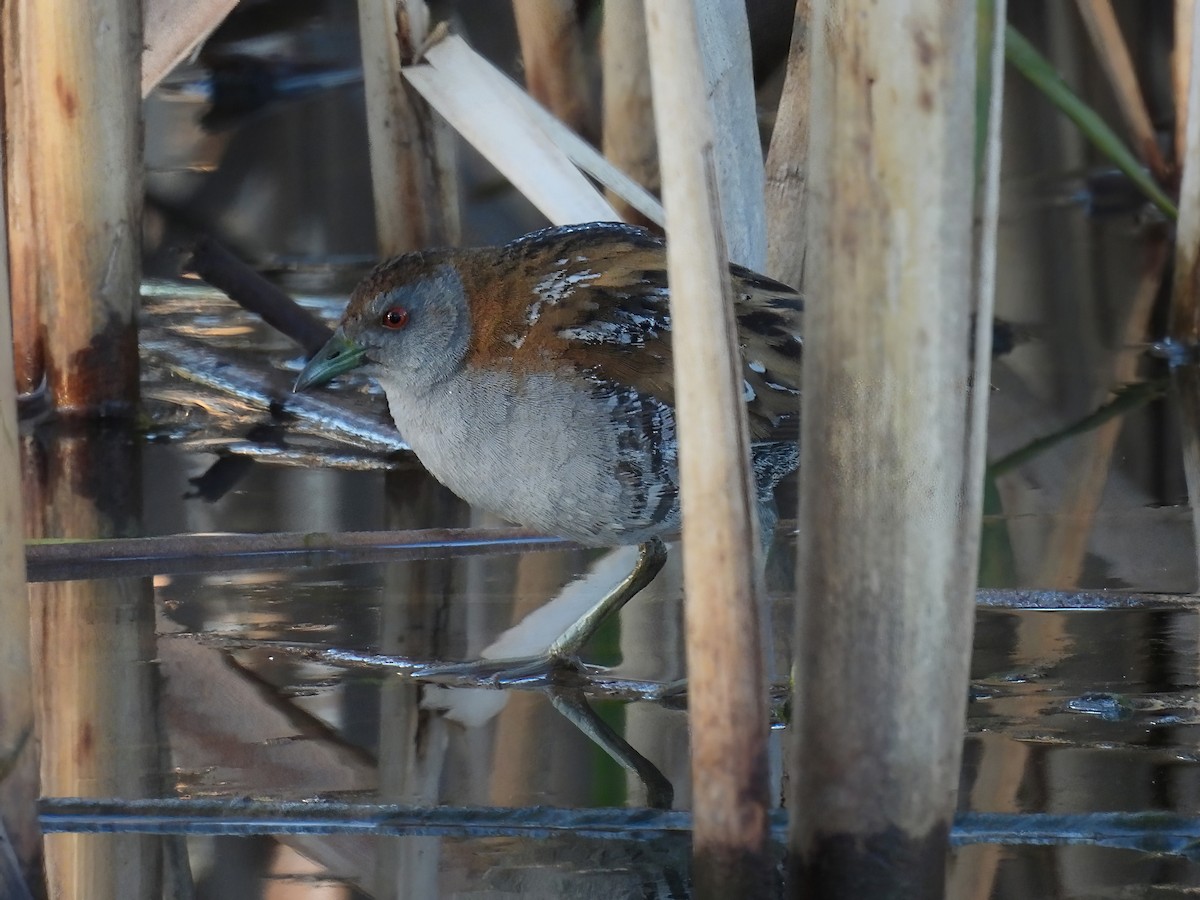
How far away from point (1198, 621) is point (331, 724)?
5.82 ft

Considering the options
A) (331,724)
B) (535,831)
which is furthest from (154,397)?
(535,831)

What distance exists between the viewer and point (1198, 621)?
3.54 meters

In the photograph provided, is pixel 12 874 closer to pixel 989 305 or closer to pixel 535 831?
pixel 535 831

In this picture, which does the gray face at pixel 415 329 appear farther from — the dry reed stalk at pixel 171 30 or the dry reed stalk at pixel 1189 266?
the dry reed stalk at pixel 1189 266

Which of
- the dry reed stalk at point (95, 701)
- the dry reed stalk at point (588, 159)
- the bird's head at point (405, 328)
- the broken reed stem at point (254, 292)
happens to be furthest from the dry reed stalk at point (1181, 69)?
the dry reed stalk at point (95, 701)

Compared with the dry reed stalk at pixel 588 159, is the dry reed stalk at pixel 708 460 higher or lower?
lower

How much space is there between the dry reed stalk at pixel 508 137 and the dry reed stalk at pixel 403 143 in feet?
0.71

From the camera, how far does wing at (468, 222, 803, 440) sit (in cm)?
332

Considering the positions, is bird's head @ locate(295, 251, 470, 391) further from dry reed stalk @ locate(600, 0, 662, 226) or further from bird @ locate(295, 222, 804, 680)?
dry reed stalk @ locate(600, 0, 662, 226)

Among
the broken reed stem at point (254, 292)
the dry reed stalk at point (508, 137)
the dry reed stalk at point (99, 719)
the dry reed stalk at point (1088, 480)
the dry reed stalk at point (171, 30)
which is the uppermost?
the dry reed stalk at point (171, 30)

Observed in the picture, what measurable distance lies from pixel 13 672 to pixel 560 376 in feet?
4.56

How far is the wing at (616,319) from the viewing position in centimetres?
332

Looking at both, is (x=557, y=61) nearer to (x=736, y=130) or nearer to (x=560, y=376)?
(x=736, y=130)

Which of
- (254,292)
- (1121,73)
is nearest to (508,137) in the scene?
(254,292)
